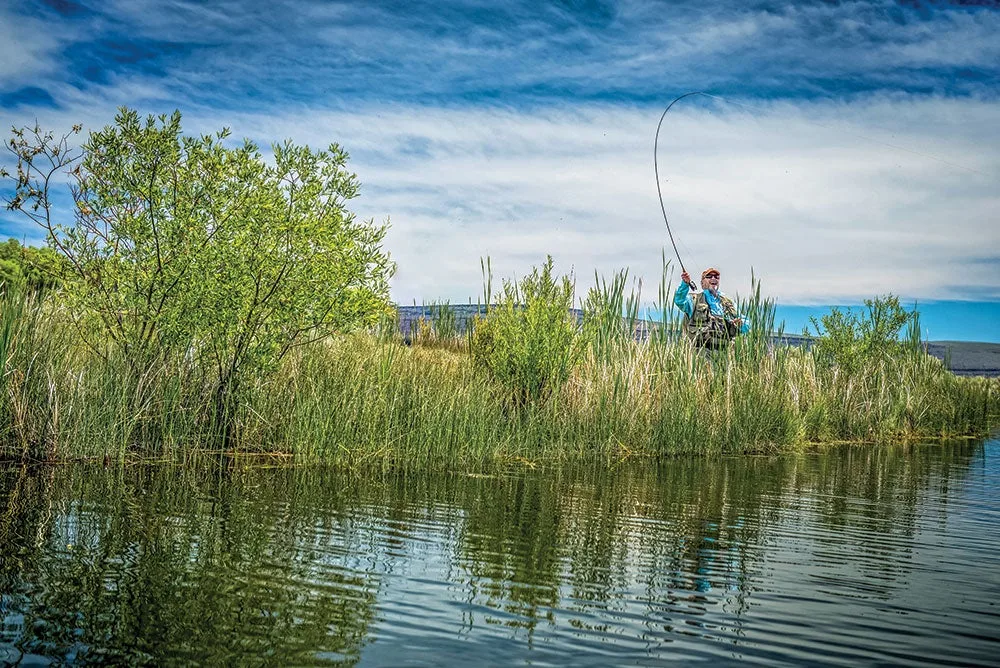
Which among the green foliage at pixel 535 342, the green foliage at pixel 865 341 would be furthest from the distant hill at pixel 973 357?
the green foliage at pixel 535 342

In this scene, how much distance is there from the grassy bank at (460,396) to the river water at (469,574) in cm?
87

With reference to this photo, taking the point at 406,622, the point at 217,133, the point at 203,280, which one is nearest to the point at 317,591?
the point at 406,622

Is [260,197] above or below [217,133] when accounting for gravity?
below

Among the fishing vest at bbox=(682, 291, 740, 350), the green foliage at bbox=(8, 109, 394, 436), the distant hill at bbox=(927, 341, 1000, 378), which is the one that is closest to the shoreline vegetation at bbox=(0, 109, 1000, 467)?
the green foliage at bbox=(8, 109, 394, 436)

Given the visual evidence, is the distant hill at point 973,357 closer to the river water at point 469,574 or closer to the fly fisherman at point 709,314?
the fly fisherman at point 709,314

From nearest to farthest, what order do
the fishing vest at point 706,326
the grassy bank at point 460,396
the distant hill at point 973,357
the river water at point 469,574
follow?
the river water at point 469,574 → the grassy bank at point 460,396 → the fishing vest at point 706,326 → the distant hill at point 973,357

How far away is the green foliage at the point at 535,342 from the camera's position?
12.1 m

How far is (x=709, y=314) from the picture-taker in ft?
49.6

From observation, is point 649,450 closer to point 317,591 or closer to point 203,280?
point 203,280

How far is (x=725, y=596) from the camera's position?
4445mm

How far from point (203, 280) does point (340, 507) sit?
3565mm

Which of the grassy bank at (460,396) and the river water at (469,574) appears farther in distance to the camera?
the grassy bank at (460,396)

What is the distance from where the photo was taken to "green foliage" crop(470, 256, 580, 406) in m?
12.1

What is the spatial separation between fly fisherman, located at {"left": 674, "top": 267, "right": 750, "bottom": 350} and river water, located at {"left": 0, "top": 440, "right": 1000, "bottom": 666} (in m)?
6.77
